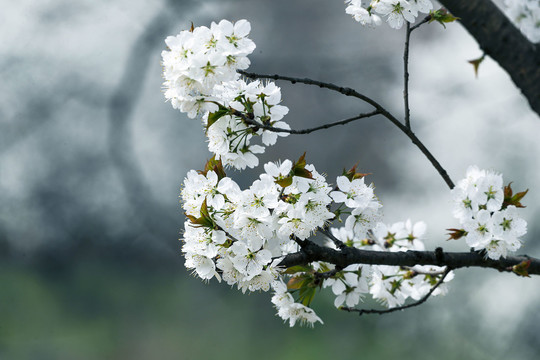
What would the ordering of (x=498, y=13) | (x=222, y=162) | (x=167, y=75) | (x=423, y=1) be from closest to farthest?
1. (x=498, y=13)
2. (x=167, y=75)
3. (x=222, y=162)
4. (x=423, y=1)

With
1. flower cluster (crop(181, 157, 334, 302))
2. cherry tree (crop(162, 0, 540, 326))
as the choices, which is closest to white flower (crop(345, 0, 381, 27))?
cherry tree (crop(162, 0, 540, 326))

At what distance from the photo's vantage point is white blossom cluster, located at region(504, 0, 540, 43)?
2.44ft

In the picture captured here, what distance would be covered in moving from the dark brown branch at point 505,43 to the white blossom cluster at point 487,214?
0.28 metres

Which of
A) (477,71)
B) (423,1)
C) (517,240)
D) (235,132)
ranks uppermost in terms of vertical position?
(423,1)

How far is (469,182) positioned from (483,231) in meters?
0.09

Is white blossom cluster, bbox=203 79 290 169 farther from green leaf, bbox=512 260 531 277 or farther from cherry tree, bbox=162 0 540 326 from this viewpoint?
green leaf, bbox=512 260 531 277

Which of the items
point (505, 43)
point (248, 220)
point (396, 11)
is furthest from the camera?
point (396, 11)

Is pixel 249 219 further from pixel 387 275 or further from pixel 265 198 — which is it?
pixel 387 275

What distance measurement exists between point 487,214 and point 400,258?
174 millimetres

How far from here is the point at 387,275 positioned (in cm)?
138

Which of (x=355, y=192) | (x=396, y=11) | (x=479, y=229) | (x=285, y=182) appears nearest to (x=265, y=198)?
(x=285, y=182)

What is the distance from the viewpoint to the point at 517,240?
99 cm

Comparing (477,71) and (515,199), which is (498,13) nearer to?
Result: (477,71)

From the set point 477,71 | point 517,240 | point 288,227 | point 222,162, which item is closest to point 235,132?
point 222,162
